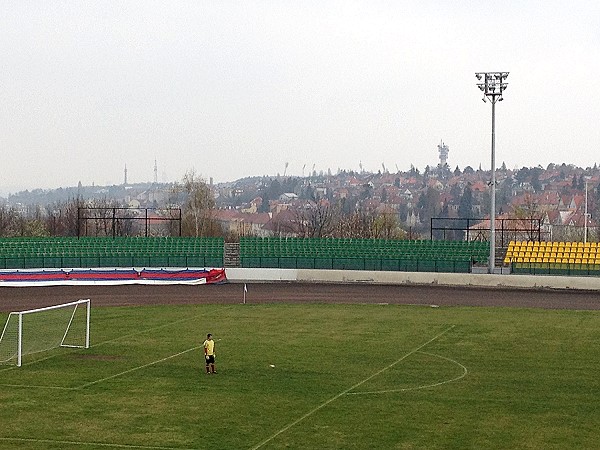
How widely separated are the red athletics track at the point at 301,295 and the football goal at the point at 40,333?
10.8 meters

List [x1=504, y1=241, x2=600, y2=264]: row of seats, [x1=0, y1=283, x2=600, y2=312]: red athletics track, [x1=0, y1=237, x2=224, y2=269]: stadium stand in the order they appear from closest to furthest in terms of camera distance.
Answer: [x1=0, y1=283, x2=600, y2=312]: red athletics track
[x1=0, y1=237, x2=224, y2=269]: stadium stand
[x1=504, y1=241, x2=600, y2=264]: row of seats

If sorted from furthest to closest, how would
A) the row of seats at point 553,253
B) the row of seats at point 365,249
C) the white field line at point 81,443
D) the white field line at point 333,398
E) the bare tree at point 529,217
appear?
the bare tree at point 529,217, the row of seats at point 365,249, the row of seats at point 553,253, the white field line at point 333,398, the white field line at point 81,443

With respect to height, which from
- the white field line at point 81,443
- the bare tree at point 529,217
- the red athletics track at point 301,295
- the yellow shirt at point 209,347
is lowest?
the white field line at point 81,443

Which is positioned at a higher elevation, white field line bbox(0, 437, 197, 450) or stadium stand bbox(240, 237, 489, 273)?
stadium stand bbox(240, 237, 489, 273)

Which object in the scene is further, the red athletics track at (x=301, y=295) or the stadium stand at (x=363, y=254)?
the stadium stand at (x=363, y=254)

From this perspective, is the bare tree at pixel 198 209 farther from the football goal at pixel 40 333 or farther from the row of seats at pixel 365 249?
the football goal at pixel 40 333

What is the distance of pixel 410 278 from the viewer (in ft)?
223

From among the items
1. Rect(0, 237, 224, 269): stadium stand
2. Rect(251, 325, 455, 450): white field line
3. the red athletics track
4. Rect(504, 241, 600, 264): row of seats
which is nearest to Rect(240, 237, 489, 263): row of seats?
Rect(504, 241, 600, 264): row of seats

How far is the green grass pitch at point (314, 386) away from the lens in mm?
24734

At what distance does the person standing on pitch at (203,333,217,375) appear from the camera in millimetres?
32969

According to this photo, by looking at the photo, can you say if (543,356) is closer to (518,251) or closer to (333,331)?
(333,331)

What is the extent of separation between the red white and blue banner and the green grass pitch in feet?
61.8

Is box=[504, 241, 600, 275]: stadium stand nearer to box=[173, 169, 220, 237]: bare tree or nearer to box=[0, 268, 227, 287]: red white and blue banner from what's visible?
box=[0, 268, 227, 287]: red white and blue banner

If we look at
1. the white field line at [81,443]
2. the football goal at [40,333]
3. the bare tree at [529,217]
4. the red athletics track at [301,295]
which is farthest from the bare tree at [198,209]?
the white field line at [81,443]
